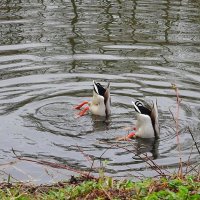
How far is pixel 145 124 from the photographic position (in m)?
10.1

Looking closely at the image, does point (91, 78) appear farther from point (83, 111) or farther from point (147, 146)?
point (147, 146)

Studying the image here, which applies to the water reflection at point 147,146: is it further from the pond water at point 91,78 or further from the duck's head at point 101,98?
the duck's head at point 101,98

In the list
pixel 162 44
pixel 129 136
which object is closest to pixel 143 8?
pixel 162 44

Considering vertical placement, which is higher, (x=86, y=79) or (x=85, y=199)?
(x=85, y=199)

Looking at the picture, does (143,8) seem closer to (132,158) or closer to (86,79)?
(86,79)

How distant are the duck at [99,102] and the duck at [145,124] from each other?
0.77 meters

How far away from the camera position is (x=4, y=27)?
645 inches

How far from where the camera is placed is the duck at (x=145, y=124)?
10.1m

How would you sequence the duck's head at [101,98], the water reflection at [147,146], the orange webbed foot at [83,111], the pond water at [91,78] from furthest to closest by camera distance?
1. the orange webbed foot at [83,111]
2. the duck's head at [101,98]
3. the water reflection at [147,146]
4. the pond water at [91,78]

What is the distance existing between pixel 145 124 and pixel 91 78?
9.72ft

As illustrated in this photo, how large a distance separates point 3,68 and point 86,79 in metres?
1.84

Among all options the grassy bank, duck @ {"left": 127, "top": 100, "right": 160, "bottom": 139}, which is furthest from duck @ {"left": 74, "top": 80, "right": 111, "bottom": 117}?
the grassy bank

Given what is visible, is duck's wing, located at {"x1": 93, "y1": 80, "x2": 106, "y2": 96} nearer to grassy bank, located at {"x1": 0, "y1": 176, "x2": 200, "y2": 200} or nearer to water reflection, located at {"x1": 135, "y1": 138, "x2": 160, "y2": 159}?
water reflection, located at {"x1": 135, "y1": 138, "x2": 160, "y2": 159}

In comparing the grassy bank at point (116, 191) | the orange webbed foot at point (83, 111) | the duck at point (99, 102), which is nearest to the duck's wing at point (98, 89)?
the duck at point (99, 102)
